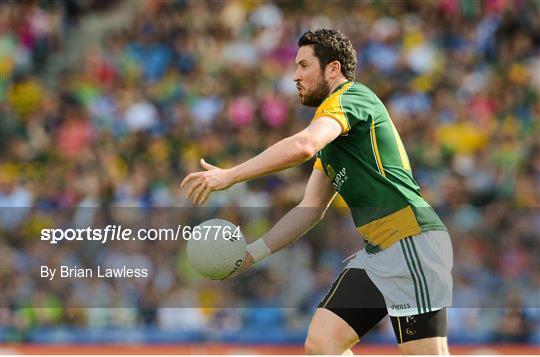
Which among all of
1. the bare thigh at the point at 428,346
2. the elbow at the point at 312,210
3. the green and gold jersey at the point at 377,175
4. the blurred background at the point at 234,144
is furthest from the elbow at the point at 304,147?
the blurred background at the point at 234,144

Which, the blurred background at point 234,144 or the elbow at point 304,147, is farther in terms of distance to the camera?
the blurred background at point 234,144

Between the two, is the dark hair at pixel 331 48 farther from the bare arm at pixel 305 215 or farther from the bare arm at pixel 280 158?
the bare arm at pixel 280 158

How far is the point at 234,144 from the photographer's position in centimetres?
1167

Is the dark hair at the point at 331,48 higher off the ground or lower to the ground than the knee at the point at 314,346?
higher

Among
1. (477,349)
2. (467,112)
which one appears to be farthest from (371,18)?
(477,349)

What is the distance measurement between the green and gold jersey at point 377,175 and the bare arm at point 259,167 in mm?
421

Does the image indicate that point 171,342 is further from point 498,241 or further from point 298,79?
point 298,79

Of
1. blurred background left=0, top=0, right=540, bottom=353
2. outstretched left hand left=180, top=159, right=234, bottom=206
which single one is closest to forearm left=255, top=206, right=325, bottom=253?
outstretched left hand left=180, top=159, right=234, bottom=206

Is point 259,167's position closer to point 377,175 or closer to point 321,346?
point 377,175

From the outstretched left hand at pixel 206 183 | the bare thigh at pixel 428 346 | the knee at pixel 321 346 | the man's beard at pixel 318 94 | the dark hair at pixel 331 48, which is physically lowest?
the bare thigh at pixel 428 346

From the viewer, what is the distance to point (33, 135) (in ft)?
40.9

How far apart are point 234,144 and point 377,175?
661 centimetres

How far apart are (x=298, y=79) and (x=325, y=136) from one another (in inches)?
24.3

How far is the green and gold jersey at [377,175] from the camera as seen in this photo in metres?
5.14
